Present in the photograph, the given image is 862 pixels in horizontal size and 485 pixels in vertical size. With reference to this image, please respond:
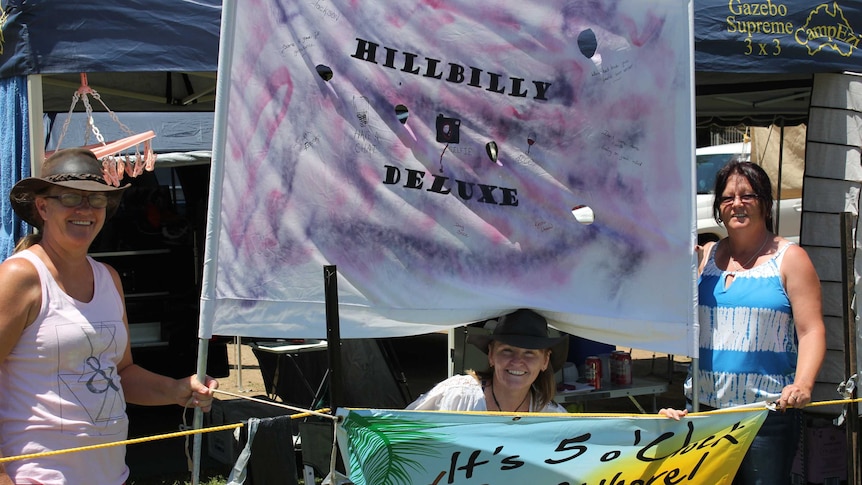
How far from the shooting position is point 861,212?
3936 mm

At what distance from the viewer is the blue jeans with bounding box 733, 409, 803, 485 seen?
3031 millimetres

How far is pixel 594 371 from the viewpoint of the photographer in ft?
15.9

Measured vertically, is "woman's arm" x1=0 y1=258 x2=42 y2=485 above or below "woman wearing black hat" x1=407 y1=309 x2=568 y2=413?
above

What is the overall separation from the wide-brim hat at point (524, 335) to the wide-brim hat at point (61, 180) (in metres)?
1.31

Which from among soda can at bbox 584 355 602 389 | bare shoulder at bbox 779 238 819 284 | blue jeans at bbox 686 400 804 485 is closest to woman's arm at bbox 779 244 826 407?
bare shoulder at bbox 779 238 819 284

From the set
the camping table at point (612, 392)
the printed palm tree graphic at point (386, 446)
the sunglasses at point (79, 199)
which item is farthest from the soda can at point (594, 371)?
the sunglasses at point (79, 199)

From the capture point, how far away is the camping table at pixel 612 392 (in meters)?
4.66

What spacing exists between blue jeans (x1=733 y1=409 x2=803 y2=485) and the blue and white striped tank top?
11 centimetres

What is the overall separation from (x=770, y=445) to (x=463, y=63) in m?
1.81

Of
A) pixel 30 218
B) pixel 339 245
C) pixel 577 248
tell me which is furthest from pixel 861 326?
pixel 30 218

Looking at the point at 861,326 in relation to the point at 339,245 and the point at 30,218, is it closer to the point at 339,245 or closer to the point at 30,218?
the point at 339,245

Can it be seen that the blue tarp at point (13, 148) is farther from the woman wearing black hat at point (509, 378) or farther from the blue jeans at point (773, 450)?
the blue jeans at point (773, 450)

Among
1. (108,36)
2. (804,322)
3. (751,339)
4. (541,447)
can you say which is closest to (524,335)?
(541,447)

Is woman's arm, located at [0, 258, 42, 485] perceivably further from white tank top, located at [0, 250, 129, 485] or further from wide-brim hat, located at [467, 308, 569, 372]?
wide-brim hat, located at [467, 308, 569, 372]
